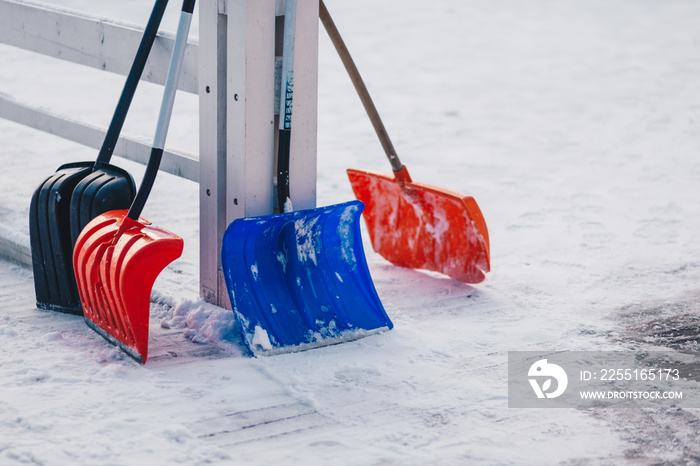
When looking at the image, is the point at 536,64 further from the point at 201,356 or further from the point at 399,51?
the point at 201,356

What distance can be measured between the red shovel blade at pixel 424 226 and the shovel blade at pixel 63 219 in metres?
1.18

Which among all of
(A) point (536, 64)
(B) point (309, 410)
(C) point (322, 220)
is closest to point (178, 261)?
(C) point (322, 220)

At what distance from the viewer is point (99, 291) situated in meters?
2.99

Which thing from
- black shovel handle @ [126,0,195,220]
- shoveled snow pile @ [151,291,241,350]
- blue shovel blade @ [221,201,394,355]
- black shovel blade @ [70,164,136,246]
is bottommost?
shoveled snow pile @ [151,291,241,350]

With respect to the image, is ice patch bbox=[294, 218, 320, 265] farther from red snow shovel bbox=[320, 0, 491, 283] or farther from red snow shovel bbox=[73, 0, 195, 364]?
red snow shovel bbox=[320, 0, 491, 283]

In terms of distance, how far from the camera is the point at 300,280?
10.4 feet

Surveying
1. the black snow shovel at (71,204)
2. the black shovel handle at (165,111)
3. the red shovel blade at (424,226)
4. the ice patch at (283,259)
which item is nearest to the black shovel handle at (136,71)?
the black snow shovel at (71,204)

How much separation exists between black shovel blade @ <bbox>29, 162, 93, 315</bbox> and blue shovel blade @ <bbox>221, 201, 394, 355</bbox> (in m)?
0.75

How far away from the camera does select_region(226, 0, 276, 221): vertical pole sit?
298 cm

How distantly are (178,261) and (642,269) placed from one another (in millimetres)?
2094

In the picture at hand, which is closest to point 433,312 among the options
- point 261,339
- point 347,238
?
point 347,238

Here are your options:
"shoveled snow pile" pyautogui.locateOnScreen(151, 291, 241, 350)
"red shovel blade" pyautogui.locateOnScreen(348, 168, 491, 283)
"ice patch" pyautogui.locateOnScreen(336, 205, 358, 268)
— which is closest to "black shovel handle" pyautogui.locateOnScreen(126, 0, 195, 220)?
"shoveled snow pile" pyautogui.locateOnScreen(151, 291, 241, 350)

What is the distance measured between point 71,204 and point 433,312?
1437 millimetres

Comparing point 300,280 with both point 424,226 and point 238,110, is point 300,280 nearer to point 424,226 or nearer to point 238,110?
point 238,110
